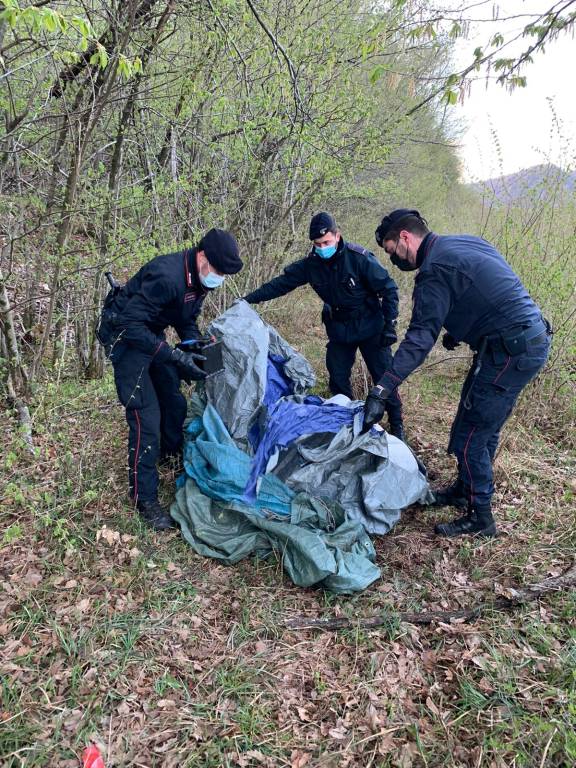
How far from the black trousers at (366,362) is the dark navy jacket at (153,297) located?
1.49m

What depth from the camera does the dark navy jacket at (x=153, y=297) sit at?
8.45 feet

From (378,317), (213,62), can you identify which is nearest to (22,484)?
(378,317)

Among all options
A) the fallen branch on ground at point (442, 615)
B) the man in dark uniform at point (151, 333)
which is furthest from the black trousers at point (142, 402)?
the fallen branch on ground at point (442, 615)

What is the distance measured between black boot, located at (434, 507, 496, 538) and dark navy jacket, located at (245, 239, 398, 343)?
1.51m

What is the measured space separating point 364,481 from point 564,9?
2.34 metres

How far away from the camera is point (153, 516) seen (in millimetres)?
2852

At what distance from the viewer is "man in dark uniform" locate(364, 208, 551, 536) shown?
8.26 feet

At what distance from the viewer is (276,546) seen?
8.61ft

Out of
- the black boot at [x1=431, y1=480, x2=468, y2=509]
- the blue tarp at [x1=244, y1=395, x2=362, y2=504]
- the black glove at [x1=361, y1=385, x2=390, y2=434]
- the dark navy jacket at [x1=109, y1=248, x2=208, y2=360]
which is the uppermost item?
the dark navy jacket at [x1=109, y1=248, x2=208, y2=360]

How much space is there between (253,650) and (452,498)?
5.51 feet

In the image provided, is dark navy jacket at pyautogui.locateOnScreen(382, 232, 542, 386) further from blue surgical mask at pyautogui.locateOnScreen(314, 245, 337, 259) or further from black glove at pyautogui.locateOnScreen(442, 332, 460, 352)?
blue surgical mask at pyautogui.locateOnScreen(314, 245, 337, 259)

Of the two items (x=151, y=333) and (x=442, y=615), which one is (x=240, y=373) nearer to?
(x=151, y=333)

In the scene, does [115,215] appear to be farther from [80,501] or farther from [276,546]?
[276,546]

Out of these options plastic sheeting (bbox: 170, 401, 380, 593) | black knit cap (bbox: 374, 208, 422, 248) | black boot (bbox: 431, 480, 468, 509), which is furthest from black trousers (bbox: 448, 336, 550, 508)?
black knit cap (bbox: 374, 208, 422, 248)
